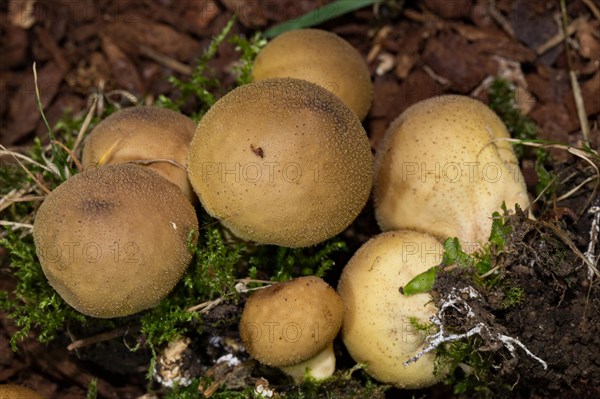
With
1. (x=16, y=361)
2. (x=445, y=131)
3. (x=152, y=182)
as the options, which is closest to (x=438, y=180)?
(x=445, y=131)

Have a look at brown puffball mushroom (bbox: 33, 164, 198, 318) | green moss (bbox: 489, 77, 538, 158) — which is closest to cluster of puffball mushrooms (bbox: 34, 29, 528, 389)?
brown puffball mushroom (bbox: 33, 164, 198, 318)

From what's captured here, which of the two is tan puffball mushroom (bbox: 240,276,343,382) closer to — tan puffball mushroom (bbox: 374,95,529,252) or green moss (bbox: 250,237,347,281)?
green moss (bbox: 250,237,347,281)

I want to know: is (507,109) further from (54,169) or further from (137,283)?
(54,169)

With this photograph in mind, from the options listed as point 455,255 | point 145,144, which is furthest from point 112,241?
point 455,255

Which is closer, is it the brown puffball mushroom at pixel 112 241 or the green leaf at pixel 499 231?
the brown puffball mushroom at pixel 112 241

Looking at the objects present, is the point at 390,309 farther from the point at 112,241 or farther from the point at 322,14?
the point at 322,14

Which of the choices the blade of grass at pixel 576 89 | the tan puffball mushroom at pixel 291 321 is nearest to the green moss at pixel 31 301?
the tan puffball mushroom at pixel 291 321

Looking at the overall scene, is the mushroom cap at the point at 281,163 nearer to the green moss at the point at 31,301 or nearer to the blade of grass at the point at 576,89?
the green moss at the point at 31,301
